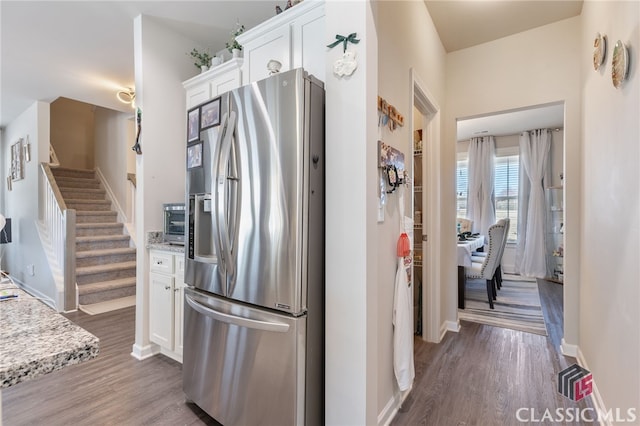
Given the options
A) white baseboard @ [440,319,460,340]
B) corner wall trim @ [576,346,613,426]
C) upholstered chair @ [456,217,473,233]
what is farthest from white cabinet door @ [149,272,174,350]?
upholstered chair @ [456,217,473,233]

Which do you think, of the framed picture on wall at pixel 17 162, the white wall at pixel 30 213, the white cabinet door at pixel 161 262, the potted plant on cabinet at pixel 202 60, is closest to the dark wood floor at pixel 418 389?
the white cabinet door at pixel 161 262

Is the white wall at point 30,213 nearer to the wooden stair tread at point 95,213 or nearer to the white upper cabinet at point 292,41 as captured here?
the wooden stair tread at point 95,213

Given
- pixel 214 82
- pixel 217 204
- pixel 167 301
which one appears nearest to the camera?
pixel 217 204

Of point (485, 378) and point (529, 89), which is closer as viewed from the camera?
point (485, 378)

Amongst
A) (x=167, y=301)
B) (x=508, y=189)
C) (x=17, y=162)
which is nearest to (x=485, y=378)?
(x=167, y=301)

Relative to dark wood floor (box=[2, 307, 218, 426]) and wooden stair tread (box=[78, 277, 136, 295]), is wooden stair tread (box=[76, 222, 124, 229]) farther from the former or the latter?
dark wood floor (box=[2, 307, 218, 426])

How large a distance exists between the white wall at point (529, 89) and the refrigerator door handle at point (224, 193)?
89.0 inches

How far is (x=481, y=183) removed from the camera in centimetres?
618

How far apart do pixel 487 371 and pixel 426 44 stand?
2627 mm

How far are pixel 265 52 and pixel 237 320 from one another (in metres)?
1.86

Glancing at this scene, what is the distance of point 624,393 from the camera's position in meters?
1.46

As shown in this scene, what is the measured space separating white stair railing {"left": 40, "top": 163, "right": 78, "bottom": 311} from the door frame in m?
4.11

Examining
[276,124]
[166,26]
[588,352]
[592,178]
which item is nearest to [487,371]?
[588,352]

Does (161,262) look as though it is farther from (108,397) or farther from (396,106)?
(396,106)
